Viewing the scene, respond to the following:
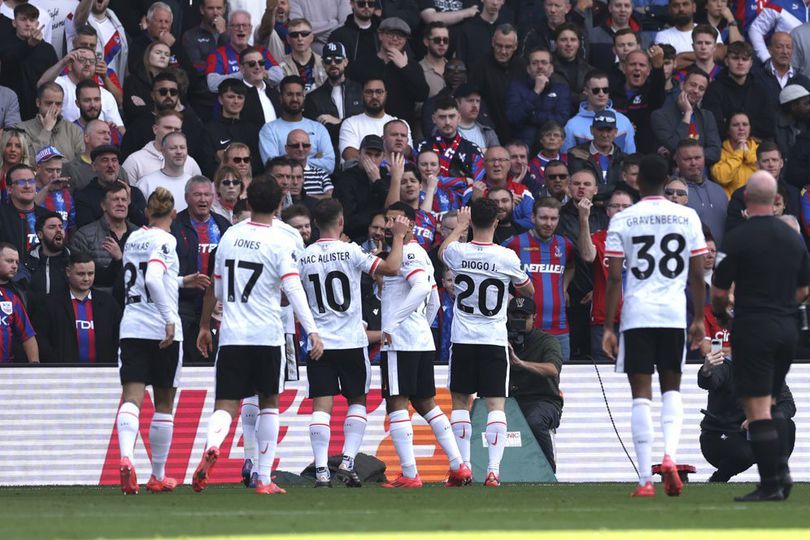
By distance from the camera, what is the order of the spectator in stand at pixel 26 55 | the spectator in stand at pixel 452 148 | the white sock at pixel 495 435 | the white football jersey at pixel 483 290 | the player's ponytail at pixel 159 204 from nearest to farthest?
the player's ponytail at pixel 159 204 → the white football jersey at pixel 483 290 → the white sock at pixel 495 435 → the spectator in stand at pixel 26 55 → the spectator in stand at pixel 452 148

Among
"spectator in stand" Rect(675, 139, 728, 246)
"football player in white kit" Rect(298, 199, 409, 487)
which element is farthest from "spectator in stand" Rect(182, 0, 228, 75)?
"football player in white kit" Rect(298, 199, 409, 487)

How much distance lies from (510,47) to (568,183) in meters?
2.60

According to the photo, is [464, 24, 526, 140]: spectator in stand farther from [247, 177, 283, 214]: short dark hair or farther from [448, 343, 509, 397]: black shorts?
[247, 177, 283, 214]: short dark hair

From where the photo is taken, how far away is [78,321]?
15742 millimetres

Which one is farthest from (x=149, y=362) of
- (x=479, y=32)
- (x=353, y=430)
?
(x=479, y=32)

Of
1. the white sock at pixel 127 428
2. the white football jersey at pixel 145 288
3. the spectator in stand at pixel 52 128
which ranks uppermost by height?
the spectator in stand at pixel 52 128

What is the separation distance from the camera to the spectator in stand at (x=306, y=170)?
699 inches

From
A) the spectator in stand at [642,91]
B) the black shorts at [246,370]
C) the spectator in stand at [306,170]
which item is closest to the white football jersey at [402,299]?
the black shorts at [246,370]

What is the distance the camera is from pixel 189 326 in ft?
52.3

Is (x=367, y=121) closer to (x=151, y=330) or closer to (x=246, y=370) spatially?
(x=151, y=330)

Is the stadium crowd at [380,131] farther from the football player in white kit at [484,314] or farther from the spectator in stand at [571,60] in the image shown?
the football player in white kit at [484,314]

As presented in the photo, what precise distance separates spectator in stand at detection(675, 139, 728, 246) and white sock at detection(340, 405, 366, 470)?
21.6ft

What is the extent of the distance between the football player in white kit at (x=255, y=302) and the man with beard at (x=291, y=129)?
6052mm

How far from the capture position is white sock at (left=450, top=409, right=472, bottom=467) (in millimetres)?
14008
